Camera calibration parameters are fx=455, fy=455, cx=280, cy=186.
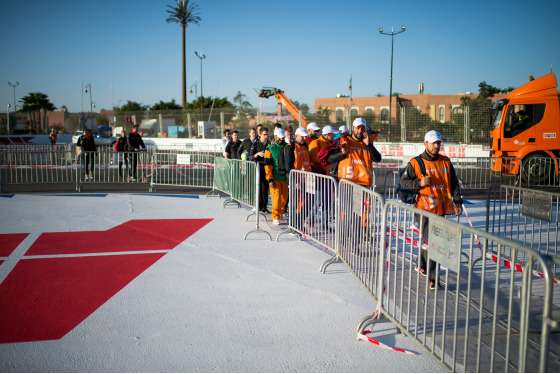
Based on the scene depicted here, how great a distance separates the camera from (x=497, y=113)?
16.6 meters

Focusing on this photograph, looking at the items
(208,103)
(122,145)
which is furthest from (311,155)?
(208,103)

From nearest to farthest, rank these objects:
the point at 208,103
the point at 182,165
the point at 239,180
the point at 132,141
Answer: the point at 239,180 → the point at 132,141 → the point at 182,165 → the point at 208,103

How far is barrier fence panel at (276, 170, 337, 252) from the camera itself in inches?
237

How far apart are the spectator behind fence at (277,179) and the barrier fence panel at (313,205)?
144 centimetres

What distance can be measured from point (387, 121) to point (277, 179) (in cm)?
1634

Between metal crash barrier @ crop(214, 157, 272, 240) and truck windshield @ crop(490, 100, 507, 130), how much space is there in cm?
1084

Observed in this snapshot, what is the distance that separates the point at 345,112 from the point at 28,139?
24.7m

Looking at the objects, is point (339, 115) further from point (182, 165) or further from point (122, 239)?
point (122, 239)

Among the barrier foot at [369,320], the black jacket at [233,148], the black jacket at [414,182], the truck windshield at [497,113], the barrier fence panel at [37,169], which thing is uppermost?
the truck windshield at [497,113]

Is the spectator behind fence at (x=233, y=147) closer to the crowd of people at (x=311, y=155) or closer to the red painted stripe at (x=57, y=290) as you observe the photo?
the crowd of people at (x=311, y=155)

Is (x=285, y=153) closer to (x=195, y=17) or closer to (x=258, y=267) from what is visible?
(x=258, y=267)

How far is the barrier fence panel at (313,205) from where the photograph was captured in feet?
19.7

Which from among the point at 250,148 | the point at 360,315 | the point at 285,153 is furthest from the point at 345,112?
the point at 360,315

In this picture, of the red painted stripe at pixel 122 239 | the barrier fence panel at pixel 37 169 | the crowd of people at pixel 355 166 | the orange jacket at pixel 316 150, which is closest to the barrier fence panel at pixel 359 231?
the crowd of people at pixel 355 166
